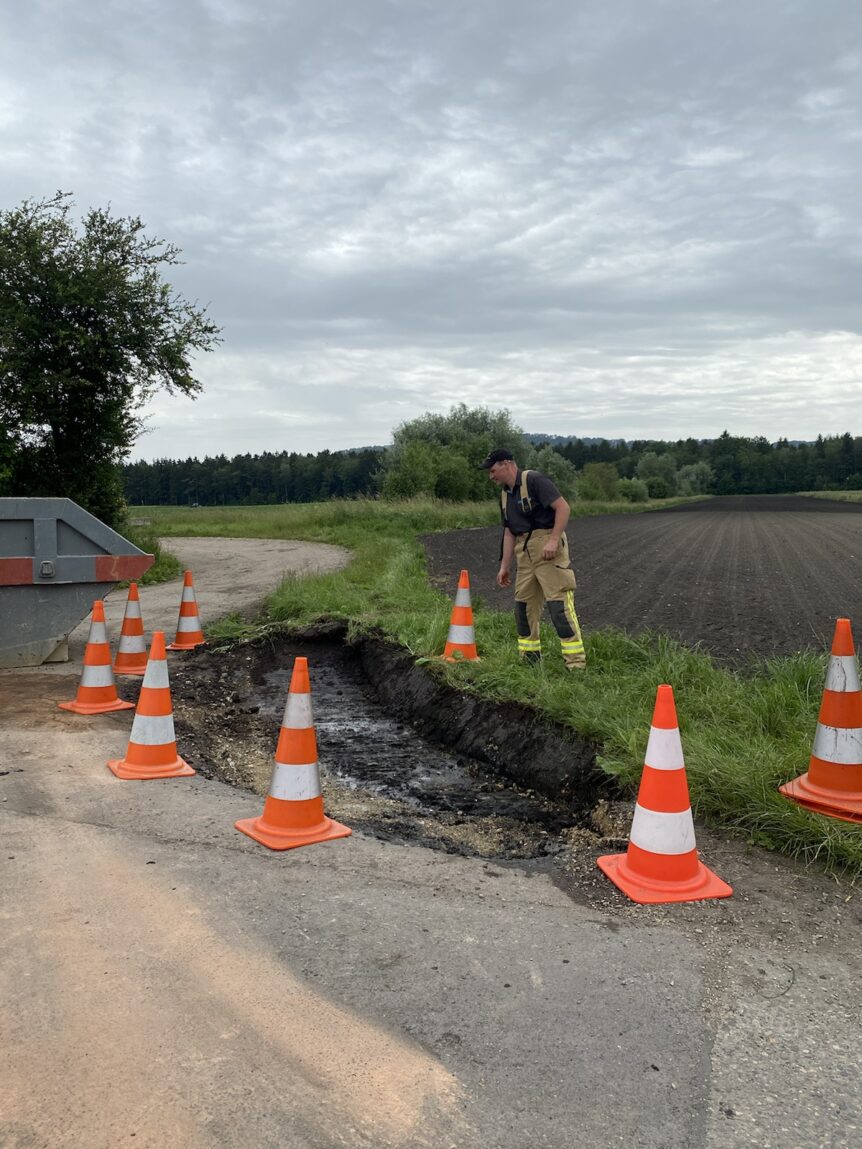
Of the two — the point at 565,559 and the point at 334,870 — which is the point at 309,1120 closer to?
the point at 334,870

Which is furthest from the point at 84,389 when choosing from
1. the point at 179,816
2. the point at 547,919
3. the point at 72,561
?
the point at 547,919

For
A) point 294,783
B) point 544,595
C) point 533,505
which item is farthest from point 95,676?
point 533,505

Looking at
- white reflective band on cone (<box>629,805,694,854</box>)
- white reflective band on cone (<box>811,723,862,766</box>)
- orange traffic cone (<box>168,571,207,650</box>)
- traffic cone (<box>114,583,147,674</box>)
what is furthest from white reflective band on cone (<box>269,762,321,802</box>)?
orange traffic cone (<box>168,571,207,650</box>)

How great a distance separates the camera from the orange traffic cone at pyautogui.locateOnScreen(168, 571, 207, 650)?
9.27m

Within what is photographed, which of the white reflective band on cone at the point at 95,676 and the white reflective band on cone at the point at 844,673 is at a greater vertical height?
the white reflective band on cone at the point at 844,673

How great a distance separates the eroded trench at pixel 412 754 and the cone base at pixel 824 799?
35.0 inches

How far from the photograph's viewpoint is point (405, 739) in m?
6.77

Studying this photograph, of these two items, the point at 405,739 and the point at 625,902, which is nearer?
the point at 625,902

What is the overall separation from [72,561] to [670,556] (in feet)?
49.3

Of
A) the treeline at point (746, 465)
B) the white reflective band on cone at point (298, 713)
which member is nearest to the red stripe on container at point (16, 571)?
the white reflective band on cone at point (298, 713)

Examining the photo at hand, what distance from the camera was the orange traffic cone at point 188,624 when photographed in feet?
30.4

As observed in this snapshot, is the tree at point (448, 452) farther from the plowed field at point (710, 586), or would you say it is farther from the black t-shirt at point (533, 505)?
the black t-shirt at point (533, 505)

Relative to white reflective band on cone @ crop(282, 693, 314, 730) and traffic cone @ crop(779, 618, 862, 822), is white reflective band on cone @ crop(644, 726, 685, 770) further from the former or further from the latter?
white reflective band on cone @ crop(282, 693, 314, 730)

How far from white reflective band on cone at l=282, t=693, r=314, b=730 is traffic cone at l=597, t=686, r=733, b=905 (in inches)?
61.0
